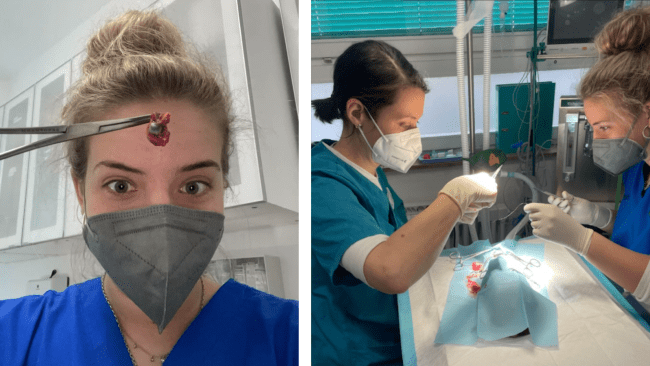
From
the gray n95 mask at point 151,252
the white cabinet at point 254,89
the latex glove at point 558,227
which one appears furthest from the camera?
the latex glove at point 558,227

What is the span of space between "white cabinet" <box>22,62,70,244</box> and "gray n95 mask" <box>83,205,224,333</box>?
0.23 ft

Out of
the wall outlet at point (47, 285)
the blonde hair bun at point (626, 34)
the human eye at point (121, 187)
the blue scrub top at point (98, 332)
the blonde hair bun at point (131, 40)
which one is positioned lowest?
the blue scrub top at point (98, 332)

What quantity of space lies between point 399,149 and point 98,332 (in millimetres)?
717

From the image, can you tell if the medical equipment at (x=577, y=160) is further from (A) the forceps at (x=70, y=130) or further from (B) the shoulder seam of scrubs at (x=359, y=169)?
(A) the forceps at (x=70, y=130)

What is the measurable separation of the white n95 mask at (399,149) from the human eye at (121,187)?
0.53 m

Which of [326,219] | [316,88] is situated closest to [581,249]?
[326,219]

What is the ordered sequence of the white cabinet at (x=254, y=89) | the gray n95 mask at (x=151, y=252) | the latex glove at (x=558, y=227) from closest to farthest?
the gray n95 mask at (x=151, y=252) < the white cabinet at (x=254, y=89) < the latex glove at (x=558, y=227)

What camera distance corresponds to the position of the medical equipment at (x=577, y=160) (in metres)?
1.01

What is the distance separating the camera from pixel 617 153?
1.01 metres

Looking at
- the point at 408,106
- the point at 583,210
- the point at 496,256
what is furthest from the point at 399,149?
the point at 583,210

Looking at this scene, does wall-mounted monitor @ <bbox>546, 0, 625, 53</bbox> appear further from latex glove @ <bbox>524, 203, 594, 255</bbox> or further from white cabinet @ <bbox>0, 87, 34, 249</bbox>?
white cabinet @ <bbox>0, 87, 34, 249</bbox>

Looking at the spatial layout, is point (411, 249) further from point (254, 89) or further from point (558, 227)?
point (254, 89)

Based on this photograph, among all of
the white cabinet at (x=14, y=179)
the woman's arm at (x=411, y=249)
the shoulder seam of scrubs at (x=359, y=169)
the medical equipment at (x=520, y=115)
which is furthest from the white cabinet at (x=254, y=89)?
the medical equipment at (x=520, y=115)

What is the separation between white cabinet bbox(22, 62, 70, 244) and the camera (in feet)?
2.69
